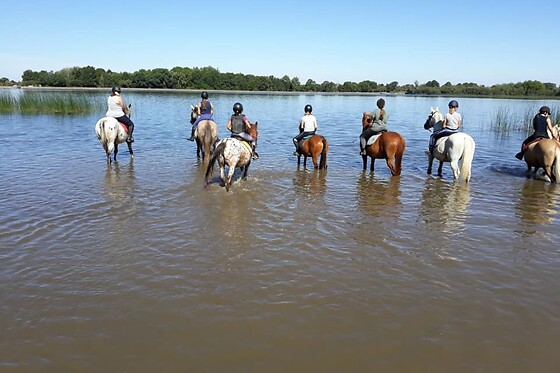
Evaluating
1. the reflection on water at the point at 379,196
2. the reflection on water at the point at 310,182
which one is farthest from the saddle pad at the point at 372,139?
the reflection on water at the point at 310,182

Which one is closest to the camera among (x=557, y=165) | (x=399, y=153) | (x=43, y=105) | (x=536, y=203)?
(x=536, y=203)

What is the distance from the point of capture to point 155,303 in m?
4.43

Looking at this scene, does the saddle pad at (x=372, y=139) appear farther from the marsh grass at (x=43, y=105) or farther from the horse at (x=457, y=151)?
the marsh grass at (x=43, y=105)

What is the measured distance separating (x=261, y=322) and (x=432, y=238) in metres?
3.71

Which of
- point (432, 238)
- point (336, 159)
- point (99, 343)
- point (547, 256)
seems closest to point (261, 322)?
point (99, 343)

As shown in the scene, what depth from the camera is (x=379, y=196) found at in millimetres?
9391

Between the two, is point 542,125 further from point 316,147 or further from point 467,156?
point 316,147

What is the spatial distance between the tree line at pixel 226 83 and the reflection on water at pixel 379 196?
77969 mm

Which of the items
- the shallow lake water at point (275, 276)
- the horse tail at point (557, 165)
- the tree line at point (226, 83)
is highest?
the tree line at point (226, 83)

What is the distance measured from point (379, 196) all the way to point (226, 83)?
10779 cm

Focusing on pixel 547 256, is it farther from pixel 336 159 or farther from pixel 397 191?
pixel 336 159

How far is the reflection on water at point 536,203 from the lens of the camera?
7.70 m

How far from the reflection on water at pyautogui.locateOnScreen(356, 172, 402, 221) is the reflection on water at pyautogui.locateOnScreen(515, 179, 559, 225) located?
95.5 inches

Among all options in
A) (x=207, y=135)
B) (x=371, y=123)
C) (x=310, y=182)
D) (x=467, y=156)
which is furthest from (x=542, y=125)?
(x=207, y=135)
